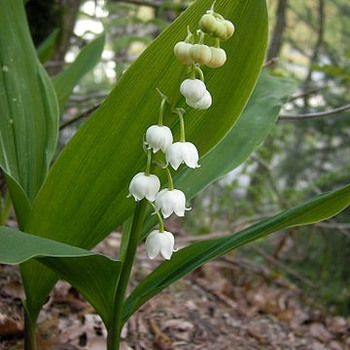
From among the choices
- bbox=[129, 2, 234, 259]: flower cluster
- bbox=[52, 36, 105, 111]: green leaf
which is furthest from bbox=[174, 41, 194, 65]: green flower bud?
bbox=[52, 36, 105, 111]: green leaf

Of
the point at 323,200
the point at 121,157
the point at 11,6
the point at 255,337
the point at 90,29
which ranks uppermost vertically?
the point at 90,29

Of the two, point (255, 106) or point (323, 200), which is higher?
point (255, 106)

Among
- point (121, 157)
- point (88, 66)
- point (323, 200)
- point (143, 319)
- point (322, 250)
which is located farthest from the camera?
point (322, 250)

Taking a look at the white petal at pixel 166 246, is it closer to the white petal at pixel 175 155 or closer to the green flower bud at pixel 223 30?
the white petal at pixel 175 155

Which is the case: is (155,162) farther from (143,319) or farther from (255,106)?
(143,319)

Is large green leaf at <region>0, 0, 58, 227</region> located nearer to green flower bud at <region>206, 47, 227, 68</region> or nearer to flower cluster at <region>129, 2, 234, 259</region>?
flower cluster at <region>129, 2, 234, 259</region>

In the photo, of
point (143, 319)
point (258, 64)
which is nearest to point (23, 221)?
point (258, 64)

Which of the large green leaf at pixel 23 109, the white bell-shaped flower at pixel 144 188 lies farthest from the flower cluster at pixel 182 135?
the large green leaf at pixel 23 109
